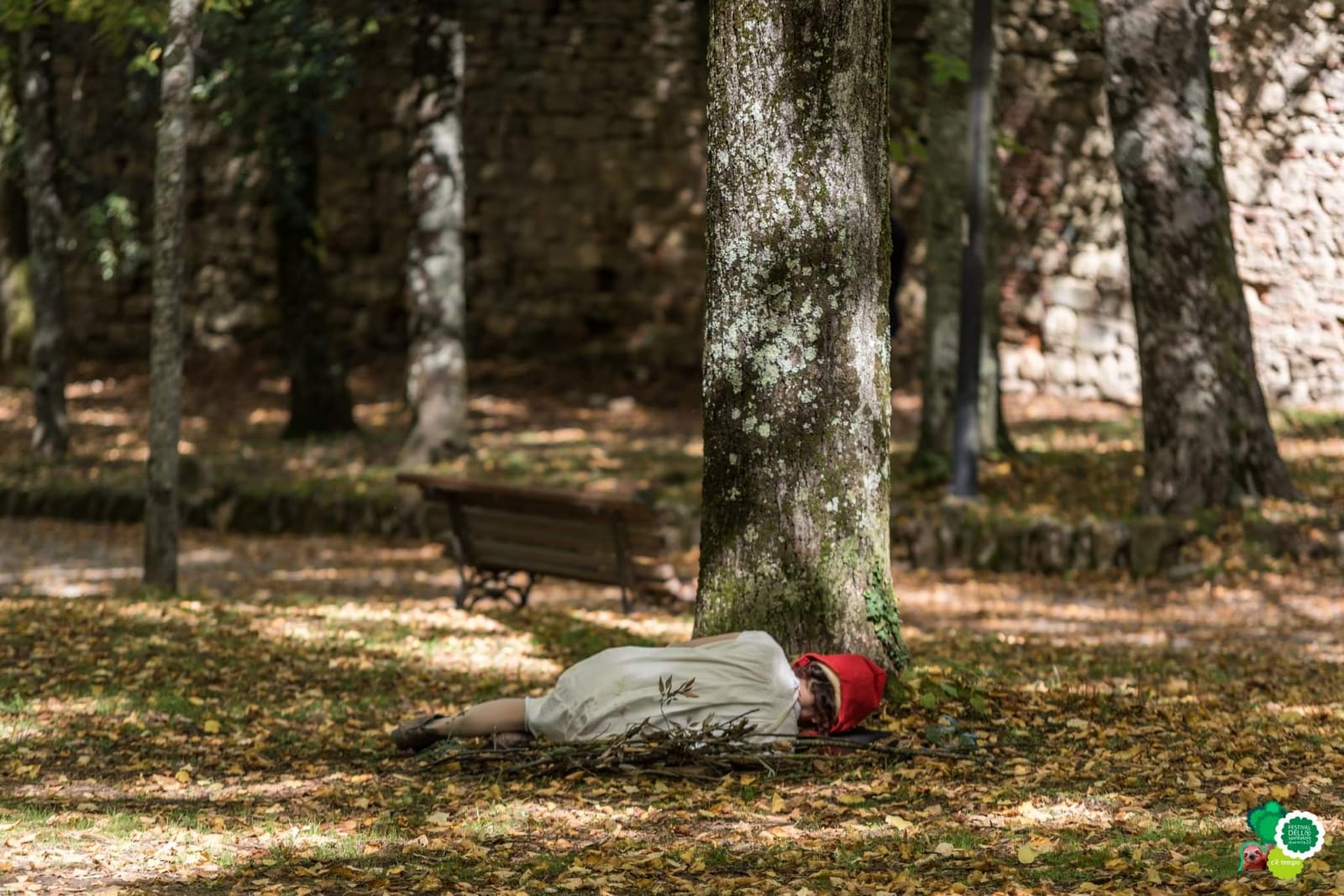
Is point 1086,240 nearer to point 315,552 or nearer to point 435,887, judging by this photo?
point 315,552

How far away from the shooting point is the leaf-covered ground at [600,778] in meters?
4.50

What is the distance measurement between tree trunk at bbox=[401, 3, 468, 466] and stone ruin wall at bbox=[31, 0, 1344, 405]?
219 cm

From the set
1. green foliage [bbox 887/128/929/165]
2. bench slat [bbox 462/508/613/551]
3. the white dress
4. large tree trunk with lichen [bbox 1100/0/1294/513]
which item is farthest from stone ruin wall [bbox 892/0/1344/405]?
the white dress

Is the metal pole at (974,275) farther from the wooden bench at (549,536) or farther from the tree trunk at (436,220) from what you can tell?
the tree trunk at (436,220)

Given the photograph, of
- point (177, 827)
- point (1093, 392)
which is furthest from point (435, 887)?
point (1093, 392)

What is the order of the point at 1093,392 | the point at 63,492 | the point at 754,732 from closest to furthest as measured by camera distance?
the point at 754,732 < the point at 63,492 < the point at 1093,392

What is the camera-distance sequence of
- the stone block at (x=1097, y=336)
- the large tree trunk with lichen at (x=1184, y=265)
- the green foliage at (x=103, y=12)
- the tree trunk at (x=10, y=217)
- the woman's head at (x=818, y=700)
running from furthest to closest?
the tree trunk at (x=10, y=217) → the stone block at (x=1097, y=336) → the large tree trunk with lichen at (x=1184, y=265) → the green foliage at (x=103, y=12) → the woman's head at (x=818, y=700)

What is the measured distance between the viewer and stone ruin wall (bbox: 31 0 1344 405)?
15.6m

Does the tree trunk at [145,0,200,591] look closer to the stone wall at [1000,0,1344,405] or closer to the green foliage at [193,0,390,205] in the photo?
the green foliage at [193,0,390,205]

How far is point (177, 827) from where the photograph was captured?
497 cm

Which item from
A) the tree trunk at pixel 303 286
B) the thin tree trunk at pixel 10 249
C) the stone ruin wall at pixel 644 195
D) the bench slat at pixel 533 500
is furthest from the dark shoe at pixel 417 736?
the thin tree trunk at pixel 10 249

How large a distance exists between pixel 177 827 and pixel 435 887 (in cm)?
104

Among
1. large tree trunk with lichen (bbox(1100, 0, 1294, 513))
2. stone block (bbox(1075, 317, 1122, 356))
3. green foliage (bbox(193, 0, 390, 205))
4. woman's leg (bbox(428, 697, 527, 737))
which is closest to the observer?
woman's leg (bbox(428, 697, 527, 737))

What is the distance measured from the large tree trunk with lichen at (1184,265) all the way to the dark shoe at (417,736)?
6245mm
